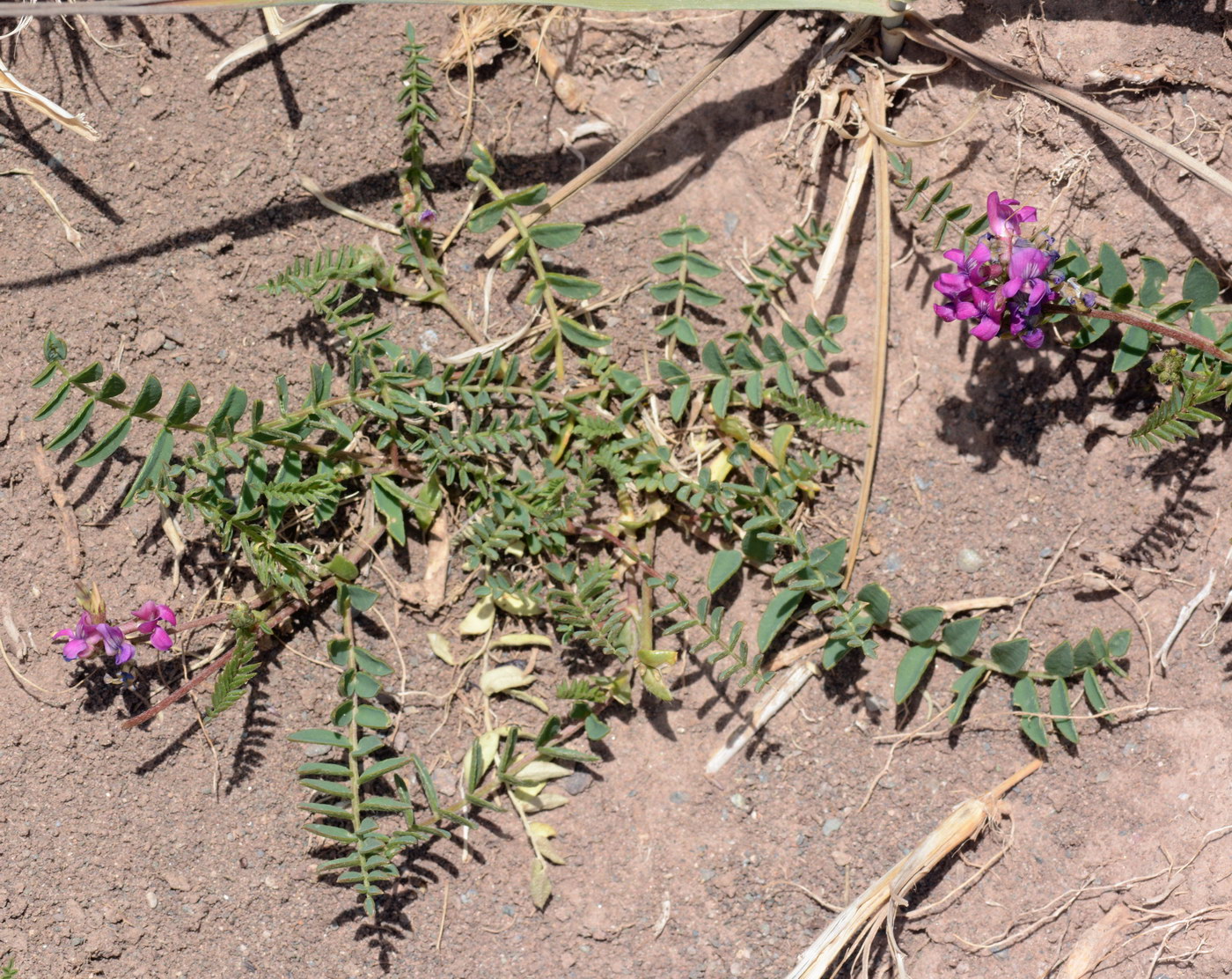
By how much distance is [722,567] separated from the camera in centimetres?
242

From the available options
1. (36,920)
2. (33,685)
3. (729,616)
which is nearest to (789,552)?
(729,616)

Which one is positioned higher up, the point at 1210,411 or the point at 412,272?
the point at 412,272

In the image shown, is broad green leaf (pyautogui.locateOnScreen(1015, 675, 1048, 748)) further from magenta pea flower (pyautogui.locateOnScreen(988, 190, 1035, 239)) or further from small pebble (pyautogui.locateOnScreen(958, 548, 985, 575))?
magenta pea flower (pyautogui.locateOnScreen(988, 190, 1035, 239))

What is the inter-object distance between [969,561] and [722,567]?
658mm

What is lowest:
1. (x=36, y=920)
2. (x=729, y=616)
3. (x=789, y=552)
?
(x=36, y=920)

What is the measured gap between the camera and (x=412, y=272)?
8.45 feet

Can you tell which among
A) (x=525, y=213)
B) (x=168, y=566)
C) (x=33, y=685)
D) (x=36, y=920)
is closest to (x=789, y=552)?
(x=525, y=213)

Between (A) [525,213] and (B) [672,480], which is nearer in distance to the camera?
(B) [672,480]

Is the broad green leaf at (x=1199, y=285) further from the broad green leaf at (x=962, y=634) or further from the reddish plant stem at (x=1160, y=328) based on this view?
the broad green leaf at (x=962, y=634)

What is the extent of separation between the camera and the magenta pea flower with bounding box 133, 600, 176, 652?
93.0 inches

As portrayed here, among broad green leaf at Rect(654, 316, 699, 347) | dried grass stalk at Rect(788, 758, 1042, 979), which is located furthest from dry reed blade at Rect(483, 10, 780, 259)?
dried grass stalk at Rect(788, 758, 1042, 979)

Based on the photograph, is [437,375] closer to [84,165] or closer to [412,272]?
[412,272]

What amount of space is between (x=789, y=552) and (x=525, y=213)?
113 centimetres

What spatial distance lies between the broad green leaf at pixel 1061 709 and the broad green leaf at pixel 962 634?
0.24 metres
